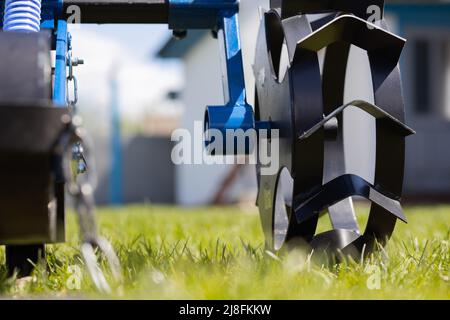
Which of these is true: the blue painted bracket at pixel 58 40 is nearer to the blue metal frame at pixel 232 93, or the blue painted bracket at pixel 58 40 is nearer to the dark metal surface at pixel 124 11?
the dark metal surface at pixel 124 11

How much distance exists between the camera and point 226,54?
218 cm

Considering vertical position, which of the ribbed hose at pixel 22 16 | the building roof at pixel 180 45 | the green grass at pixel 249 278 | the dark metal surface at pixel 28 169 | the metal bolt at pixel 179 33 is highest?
the building roof at pixel 180 45

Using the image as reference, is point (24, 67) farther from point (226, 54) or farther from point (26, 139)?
point (226, 54)

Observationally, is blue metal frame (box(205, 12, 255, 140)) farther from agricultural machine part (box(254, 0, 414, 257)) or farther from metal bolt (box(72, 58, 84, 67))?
metal bolt (box(72, 58, 84, 67))

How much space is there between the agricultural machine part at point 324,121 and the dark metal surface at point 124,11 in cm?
41

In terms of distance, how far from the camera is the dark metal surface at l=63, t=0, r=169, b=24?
2266mm

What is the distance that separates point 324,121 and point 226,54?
1.88 feet

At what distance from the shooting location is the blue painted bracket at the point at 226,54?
2012 millimetres

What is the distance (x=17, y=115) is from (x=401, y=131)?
0.97m

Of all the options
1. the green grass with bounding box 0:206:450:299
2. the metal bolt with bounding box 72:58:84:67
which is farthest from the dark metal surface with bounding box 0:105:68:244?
the metal bolt with bounding box 72:58:84:67

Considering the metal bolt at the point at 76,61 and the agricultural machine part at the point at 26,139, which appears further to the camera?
the metal bolt at the point at 76,61

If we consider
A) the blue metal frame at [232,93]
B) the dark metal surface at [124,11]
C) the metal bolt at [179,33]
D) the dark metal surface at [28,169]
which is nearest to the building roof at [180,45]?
the metal bolt at [179,33]
